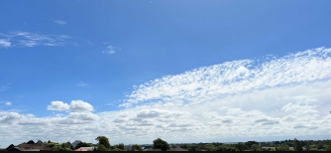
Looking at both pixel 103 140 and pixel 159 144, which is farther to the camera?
pixel 159 144

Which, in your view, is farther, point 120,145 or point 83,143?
point 83,143

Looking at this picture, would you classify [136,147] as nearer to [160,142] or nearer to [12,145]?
[160,142]

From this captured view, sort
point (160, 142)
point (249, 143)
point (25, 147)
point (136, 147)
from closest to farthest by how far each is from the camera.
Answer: point (25, 147), point (136, 147), point (160, 142), point (249, 143)

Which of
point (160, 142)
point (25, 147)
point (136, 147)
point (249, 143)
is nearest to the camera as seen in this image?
point (25, 147)

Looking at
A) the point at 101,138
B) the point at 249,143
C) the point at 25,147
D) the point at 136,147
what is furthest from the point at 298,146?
the point at 25,147

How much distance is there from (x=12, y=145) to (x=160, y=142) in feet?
161

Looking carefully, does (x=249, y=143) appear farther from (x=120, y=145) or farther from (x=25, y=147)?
(x=25, y=147)

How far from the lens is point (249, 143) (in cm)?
11900

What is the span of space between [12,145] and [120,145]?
34.3m

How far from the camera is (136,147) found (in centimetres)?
8156

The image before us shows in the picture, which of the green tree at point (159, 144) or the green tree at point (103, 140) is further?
the green tree at point (159, 144)

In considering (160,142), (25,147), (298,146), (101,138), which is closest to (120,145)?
(101,138)

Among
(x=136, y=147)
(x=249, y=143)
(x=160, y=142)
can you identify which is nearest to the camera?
(x=136, y=147)

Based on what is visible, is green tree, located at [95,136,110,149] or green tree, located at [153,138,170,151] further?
green tree, located at [153,138,170,151]
